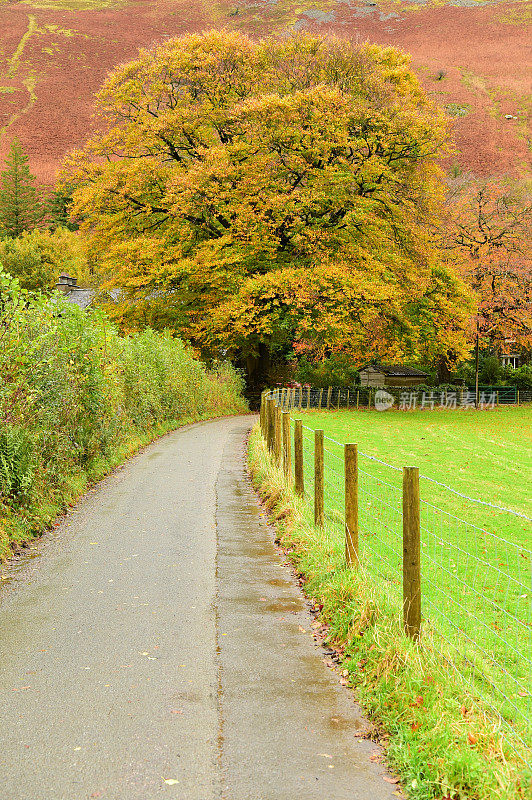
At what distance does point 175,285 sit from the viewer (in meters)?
36.7

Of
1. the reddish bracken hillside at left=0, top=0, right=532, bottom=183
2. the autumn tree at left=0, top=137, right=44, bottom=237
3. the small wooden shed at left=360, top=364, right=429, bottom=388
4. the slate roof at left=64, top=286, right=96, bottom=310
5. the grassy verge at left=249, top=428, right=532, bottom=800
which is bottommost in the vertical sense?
the grassy verge at left=249, top=428, right=532, bottom=800

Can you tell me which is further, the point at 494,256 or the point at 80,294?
the point at 80,294

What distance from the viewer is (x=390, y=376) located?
152 ft

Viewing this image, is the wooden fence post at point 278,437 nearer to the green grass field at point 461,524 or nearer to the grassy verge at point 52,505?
the green grass field at point 461,524

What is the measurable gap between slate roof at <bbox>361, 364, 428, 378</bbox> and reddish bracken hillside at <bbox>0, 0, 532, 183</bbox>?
42243 mm

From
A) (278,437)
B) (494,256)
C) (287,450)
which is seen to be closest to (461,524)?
(287,450)

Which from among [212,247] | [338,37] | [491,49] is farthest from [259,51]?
[491,49]

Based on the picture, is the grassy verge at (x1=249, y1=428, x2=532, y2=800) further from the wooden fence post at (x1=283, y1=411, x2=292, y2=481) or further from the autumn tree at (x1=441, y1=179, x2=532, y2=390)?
Answer: the autumn tree at (x1=441, y1=179, x2=532, y2=390)

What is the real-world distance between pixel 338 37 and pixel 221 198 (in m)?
11.0

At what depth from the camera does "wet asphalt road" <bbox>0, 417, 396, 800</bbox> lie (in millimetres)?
3795

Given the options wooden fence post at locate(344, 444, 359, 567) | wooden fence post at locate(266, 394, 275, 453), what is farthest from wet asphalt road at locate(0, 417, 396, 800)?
wooden fence post at locate(266, 394, 275, 453)

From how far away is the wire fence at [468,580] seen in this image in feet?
16.7

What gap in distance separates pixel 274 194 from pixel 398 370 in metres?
17.1

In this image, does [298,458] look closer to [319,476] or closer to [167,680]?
[319,476]
